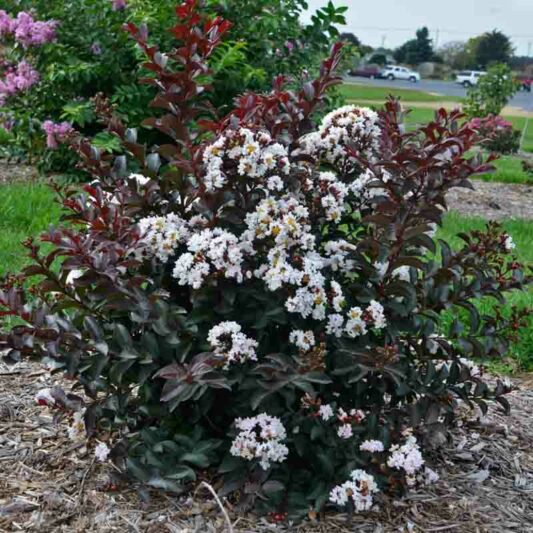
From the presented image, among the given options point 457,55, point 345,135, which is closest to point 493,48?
point 457,55

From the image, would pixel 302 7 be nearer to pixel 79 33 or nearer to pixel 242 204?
pixel 79 33

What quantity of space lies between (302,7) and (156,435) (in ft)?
19.1

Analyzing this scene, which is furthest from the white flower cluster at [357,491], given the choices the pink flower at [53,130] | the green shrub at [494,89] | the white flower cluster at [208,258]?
the green shrub at [494,89]

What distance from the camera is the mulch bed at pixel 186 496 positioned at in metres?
2.22

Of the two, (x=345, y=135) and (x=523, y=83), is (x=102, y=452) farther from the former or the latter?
(x=523, y=83)

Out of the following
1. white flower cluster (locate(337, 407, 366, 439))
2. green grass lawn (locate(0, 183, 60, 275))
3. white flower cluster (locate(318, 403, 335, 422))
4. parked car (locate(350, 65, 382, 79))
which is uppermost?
white flower cluster (locate(318, 403, 335, 422))

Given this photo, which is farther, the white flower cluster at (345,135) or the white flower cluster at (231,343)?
the white flower cluster at (345,135)

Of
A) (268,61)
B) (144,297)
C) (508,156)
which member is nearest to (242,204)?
(144,297)

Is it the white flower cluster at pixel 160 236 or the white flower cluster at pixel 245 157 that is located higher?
the white flower cluster at pixel 245 157

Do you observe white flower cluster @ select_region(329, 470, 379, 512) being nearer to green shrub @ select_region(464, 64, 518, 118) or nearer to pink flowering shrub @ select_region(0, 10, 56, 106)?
pink flowering shrub @ select_region(0, 10, 56, 106)

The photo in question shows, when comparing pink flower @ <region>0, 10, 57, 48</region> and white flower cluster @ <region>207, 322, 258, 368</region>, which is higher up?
pink flower @ <region>0, 10, 57, 48</region>

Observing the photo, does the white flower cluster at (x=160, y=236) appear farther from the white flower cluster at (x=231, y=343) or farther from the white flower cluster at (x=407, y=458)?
the white flower cluster at (x=407, y=458)

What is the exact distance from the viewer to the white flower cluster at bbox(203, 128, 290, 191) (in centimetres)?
208

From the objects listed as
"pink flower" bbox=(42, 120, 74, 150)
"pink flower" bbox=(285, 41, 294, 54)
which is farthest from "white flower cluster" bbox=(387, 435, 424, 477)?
"pink flower" bbox=(285, 41, 294, 54)
